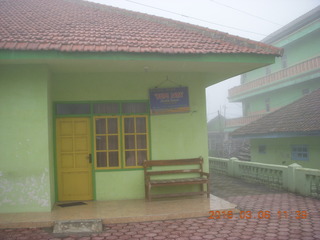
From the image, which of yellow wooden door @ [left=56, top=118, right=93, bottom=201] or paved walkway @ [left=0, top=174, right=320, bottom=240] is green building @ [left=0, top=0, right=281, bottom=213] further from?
paved walkway @ [left=0, top=174, right=320, bottom=240]

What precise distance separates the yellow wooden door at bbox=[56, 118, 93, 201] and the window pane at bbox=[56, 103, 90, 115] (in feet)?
0.61

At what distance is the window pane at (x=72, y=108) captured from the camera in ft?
29.0

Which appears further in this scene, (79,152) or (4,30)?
(79,152)

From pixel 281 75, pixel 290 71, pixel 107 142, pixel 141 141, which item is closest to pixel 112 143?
pixel 107 142

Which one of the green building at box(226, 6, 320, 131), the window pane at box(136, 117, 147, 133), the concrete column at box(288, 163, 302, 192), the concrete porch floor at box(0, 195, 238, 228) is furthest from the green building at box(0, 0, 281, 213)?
the green building at box(226, 6, 320, 131)

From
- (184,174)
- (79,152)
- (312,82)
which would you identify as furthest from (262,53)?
(312,82)

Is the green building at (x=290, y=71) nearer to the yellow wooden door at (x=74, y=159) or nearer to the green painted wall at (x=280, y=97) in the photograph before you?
the green painted wall at (x=280, y=97)

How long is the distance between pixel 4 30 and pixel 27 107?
1.91 meters

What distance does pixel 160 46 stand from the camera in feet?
25.7

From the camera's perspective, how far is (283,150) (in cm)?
1495

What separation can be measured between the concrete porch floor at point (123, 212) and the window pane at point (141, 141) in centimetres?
147

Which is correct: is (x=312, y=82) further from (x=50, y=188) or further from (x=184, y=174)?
(x=50, y=188)

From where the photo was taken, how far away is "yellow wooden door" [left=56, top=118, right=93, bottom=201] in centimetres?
875

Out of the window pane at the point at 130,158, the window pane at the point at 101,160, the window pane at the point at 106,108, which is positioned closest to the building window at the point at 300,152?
the window pane at the point at 130,158
